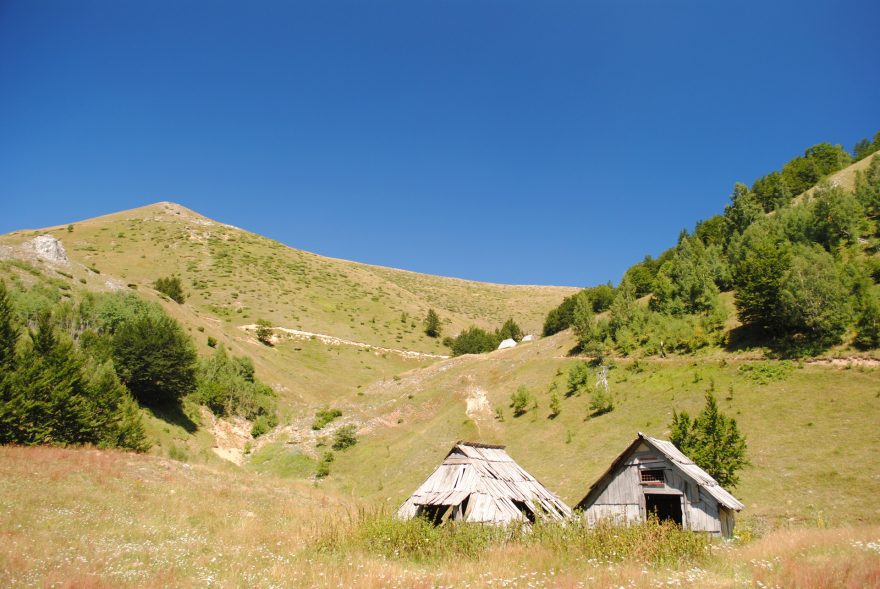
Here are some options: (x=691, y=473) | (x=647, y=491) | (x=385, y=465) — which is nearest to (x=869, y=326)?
(x=691, y=473)

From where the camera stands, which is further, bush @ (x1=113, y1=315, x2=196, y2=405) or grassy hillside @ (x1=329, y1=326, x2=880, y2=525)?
bush @ (x1=113, y1=315, x2=196, y2=405)

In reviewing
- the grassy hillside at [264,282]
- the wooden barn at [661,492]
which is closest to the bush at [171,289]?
the grassy hillside at [264,282]

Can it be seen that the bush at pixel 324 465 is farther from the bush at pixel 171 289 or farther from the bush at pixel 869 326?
the bush at pixel 171 289

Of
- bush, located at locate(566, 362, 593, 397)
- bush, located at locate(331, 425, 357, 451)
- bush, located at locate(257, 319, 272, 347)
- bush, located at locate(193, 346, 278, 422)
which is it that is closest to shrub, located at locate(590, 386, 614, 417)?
bush, located at locate(566, 362, 593, 397)

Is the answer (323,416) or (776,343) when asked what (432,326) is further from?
A: (776,343)

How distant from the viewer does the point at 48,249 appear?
187ft

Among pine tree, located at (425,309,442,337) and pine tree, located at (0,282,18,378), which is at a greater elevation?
pine tree, located at (425,309,442,337)

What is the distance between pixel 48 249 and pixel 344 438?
43.3 metres

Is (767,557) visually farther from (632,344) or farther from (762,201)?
(762,201)

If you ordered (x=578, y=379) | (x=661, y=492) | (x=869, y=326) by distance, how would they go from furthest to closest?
(x=578, y=379) < (x=869, y=326) < (x=661, y=492)

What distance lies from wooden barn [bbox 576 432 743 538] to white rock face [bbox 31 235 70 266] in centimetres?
6317

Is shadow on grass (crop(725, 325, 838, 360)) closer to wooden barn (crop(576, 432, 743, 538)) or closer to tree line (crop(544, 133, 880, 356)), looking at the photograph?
tree line (crop(544, 133, 880, 356))

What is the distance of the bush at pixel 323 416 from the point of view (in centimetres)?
5044

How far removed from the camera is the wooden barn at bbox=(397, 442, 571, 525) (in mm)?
19203
